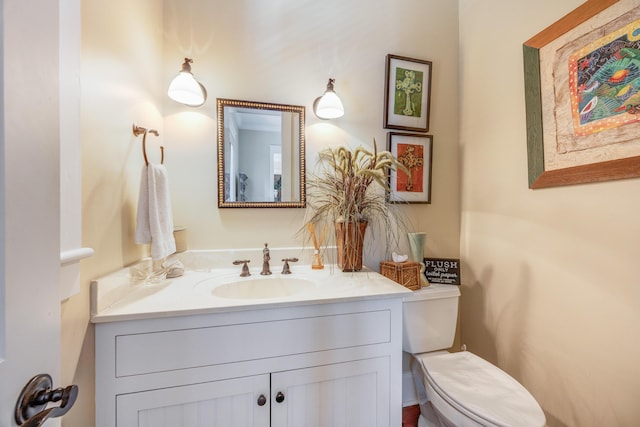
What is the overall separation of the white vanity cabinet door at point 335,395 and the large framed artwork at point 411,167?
95cm

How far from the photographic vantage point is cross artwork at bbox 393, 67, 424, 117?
156 cm

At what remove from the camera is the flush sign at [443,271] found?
1404 mm

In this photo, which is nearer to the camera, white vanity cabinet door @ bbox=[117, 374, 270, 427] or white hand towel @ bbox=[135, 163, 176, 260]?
white vanity cabinet door @ bbox=[117, 374, 270, 427]

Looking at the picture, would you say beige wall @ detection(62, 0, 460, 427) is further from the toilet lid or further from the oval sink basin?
the toilet lid

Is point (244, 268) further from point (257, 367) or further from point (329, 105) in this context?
point (329, 105)

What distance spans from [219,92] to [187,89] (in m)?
0.19

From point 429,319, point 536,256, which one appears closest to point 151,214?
point 429,319

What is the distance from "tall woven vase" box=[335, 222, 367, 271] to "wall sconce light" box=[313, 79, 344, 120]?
63 centimetres

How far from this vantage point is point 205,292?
3.32 feet

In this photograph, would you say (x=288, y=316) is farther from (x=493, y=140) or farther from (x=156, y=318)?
(x=493, y=140)

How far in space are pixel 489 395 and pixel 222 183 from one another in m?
1.51

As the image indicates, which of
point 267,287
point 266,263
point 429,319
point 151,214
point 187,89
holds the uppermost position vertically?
point 187,89

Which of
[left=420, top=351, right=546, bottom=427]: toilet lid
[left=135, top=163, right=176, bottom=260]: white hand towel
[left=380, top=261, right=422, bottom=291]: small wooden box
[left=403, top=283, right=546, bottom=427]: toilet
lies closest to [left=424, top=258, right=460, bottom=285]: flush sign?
[left=403, top=283, right=546, bottom=427]: toilet

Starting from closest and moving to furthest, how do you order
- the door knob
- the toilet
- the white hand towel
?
the door knob → the toilet → the white hand towel
